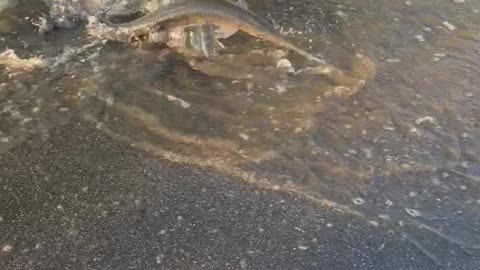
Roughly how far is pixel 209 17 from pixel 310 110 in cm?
108

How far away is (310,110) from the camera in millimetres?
4812

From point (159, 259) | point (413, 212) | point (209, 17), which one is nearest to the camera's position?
point (159, 259)

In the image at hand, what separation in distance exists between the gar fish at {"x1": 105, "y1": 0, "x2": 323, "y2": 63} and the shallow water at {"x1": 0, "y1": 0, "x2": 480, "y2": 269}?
0.15m

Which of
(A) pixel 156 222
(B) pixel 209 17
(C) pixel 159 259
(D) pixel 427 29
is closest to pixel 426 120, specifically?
(D) pixel 427 29

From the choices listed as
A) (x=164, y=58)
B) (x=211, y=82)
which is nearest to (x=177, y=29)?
(x=164, y=58)

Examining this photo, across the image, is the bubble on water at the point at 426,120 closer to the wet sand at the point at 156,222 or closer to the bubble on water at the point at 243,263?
the wet sand at the point at 156,222

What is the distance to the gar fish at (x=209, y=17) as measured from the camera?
526cm

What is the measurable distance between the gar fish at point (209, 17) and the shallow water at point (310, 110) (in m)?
0.15

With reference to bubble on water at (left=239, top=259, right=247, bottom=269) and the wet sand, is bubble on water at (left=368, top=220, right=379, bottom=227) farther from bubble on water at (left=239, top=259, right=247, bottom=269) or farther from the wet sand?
bubble on water at (left=239, top=259, right=247, bottom=269)

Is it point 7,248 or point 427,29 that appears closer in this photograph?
point 7,248

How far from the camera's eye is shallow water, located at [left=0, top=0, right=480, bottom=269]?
4161mm

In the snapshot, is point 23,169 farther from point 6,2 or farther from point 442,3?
point 442,3

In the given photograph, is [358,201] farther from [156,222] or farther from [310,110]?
[156,222]

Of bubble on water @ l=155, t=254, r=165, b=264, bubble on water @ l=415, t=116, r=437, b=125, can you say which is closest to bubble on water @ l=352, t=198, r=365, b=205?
bubble on water @ l=415, t=116, r=437, b=125
